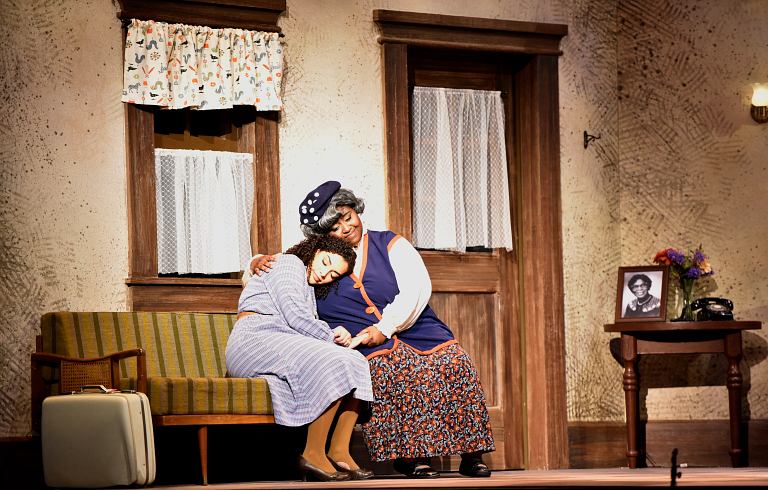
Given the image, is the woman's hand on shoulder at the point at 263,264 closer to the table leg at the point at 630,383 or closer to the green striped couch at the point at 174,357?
the green striped couch at the point at 174,357

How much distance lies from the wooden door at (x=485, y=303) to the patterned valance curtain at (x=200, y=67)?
0.98 meters

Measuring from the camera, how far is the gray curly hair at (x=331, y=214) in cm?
416

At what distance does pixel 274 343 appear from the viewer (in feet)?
12.3

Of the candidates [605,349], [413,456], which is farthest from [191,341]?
[605,349]

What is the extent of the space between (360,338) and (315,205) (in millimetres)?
709

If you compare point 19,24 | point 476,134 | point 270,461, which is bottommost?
point 270,461

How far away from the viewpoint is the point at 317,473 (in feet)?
11.6

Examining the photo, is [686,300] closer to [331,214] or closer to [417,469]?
[417,469]

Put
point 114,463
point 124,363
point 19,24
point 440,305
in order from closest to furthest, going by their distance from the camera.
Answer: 1. point 114,463
2. point 124,363
3. point 19,24
4. point 440,305

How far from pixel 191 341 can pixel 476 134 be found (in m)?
2.16

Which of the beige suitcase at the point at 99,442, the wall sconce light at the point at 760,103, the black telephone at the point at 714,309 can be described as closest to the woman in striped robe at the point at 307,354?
the beige suitcase at the point at 99,442

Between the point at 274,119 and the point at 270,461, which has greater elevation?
the point at 274,119

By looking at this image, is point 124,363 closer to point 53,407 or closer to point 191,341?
point 191,341

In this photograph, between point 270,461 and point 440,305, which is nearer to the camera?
point 270,461
